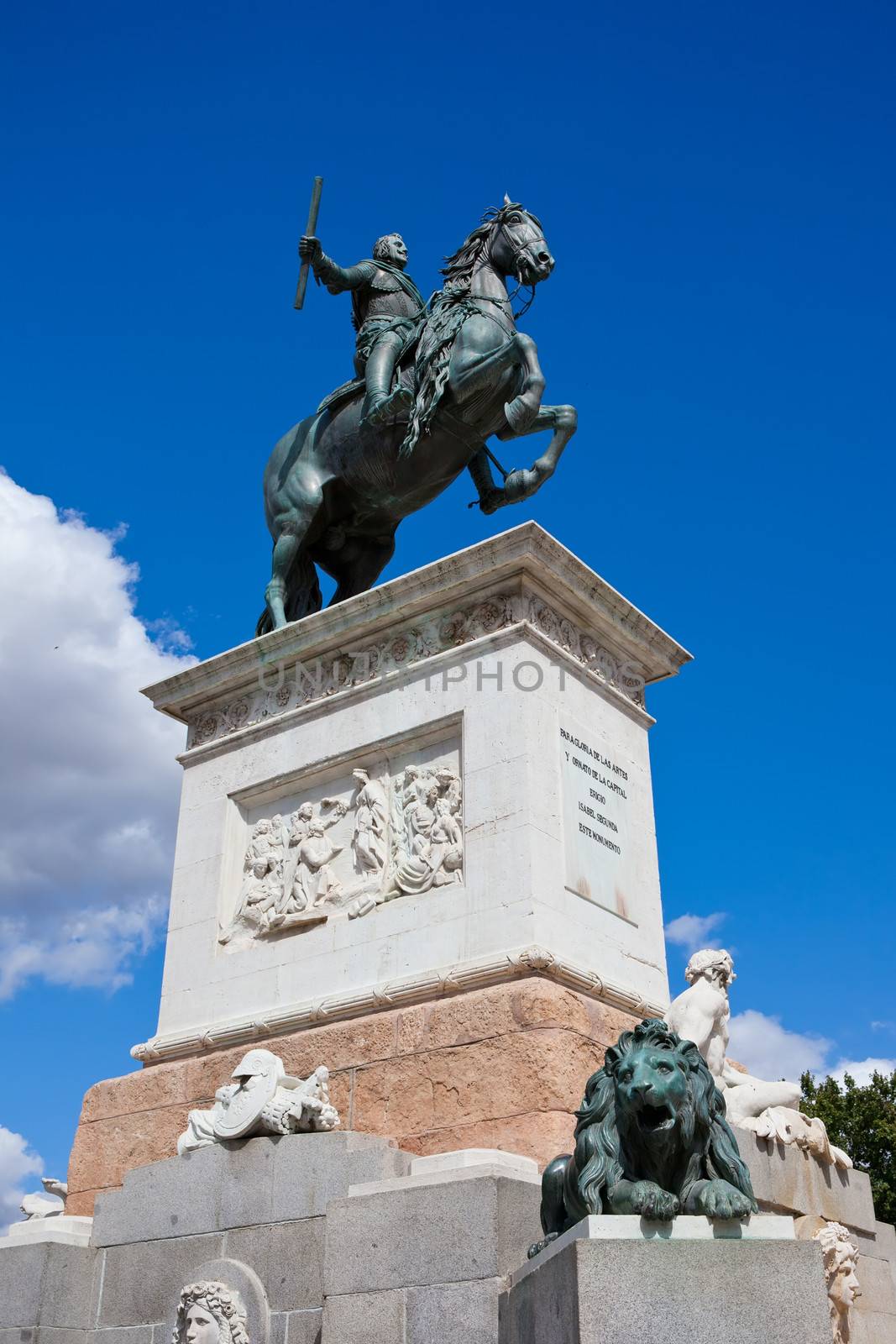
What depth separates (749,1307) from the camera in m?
4.64

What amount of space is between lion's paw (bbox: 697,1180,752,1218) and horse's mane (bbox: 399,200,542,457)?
7.32 m

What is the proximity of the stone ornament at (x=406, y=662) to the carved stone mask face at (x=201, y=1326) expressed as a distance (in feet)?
15.0

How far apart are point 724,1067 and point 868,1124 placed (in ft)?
83.4

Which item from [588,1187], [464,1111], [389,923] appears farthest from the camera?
[389,923]

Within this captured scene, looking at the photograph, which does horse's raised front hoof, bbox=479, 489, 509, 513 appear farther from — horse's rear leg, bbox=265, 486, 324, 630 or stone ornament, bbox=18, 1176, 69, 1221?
stone ornament, bbox=18, 1176, 69, 1221

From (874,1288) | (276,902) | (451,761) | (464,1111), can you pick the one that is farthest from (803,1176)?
(276,902)

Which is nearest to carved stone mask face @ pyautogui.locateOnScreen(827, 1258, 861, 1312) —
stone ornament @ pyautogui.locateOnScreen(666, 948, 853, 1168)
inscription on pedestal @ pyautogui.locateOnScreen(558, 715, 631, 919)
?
stone ornament @ pyautogui.locateOnScreen(666, 948, 853, 1168)

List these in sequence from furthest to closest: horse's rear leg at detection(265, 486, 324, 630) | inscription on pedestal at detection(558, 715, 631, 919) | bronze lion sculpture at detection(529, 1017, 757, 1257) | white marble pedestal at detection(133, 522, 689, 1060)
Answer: horse's rear leg at detection(265, 486, 324, 630) < inscription on pedestal at detection(558, 715, 631, 919) < white marble pedestal at detection(133, 522, 689, 1060) < bronze lion sculpture at detection(529, 1017, 757, 1257)

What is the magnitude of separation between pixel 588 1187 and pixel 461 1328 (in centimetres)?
188

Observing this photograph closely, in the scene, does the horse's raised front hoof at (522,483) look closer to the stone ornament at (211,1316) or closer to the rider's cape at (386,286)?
the rider's cape at (386,286)

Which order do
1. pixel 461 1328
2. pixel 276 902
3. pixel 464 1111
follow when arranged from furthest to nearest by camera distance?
pixel 276 902 < pixel 464 1111 < pixel 461 1328

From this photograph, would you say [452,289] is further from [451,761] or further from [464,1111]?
[464,1111]

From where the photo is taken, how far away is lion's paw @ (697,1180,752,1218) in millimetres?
4938

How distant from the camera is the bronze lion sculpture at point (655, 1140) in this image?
506cm
